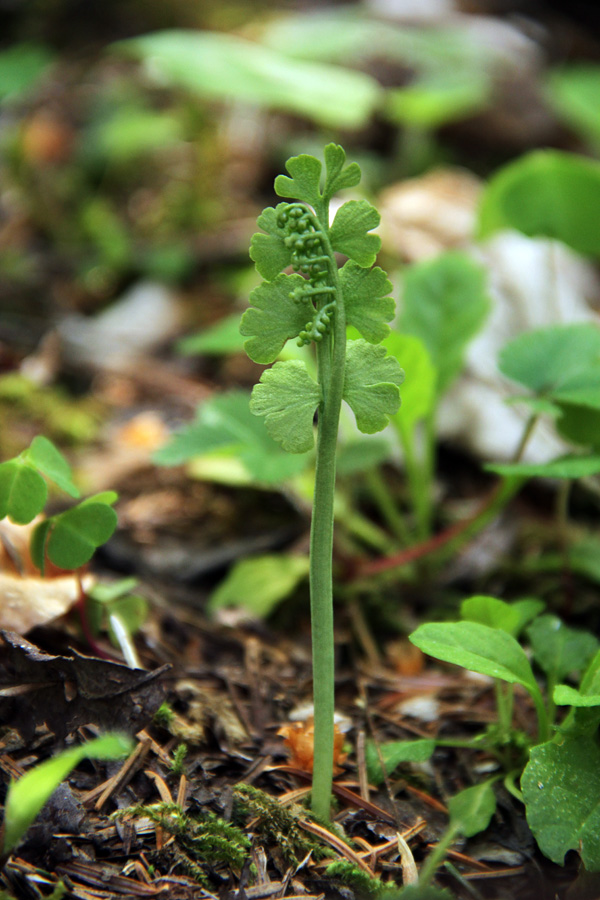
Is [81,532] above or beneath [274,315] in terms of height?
beneath

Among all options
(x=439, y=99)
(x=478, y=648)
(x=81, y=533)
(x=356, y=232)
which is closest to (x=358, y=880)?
(x=478, y=648)

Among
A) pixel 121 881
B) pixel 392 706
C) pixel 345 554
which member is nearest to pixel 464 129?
pixel 345 554

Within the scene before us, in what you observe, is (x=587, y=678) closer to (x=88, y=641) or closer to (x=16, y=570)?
(x=88, y=641)

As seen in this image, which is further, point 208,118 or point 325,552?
point 208,118

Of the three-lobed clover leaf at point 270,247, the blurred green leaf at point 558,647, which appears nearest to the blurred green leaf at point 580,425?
the blurred green leaf at point 558,647

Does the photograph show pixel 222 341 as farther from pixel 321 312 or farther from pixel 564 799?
pixel 564 799

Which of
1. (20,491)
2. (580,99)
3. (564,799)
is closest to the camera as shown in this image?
(564,799)
